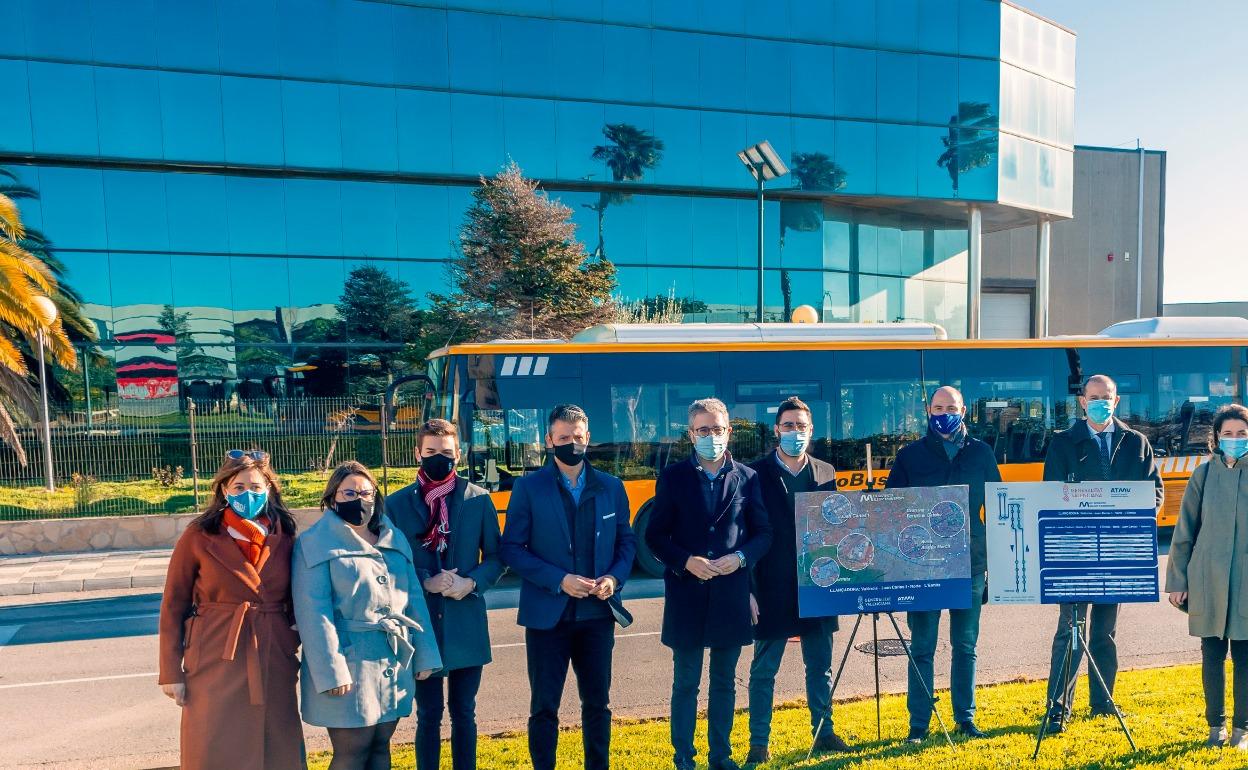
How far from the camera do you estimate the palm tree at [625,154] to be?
83.1 ft

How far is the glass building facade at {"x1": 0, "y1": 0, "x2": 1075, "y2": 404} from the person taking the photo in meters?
22.1

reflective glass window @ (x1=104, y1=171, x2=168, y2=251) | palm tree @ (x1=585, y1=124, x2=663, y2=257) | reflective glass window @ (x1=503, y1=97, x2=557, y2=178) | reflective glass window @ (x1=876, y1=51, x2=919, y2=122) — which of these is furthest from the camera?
reflective glass window @ (x1=876, y1=51, x2=919, y2=122)

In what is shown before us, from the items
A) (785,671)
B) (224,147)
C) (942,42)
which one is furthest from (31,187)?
(942,42)

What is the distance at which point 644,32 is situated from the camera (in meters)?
25.3

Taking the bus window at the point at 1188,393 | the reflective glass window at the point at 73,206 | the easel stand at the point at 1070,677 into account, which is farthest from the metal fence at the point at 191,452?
the bus window at the point at 1188,393

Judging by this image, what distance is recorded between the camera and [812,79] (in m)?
26.5

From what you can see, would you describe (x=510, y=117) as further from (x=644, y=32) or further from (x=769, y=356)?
(x=769, y=356)

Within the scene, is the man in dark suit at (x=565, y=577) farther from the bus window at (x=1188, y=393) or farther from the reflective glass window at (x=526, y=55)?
the reflective glass window at (x=526, y=55)

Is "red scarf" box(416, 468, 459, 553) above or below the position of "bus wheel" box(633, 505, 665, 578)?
above

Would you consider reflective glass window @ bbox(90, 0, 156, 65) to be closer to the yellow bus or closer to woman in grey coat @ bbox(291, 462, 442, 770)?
the yellow bus

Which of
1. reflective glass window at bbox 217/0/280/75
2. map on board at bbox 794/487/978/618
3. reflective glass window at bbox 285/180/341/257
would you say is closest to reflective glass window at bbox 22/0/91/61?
reflective glass window at bbox 217/0/280/75

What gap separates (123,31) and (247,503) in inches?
927

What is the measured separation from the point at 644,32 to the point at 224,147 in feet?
42.1

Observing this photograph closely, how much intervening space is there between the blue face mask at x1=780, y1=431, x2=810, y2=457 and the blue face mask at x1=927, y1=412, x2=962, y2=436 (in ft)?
2.83
